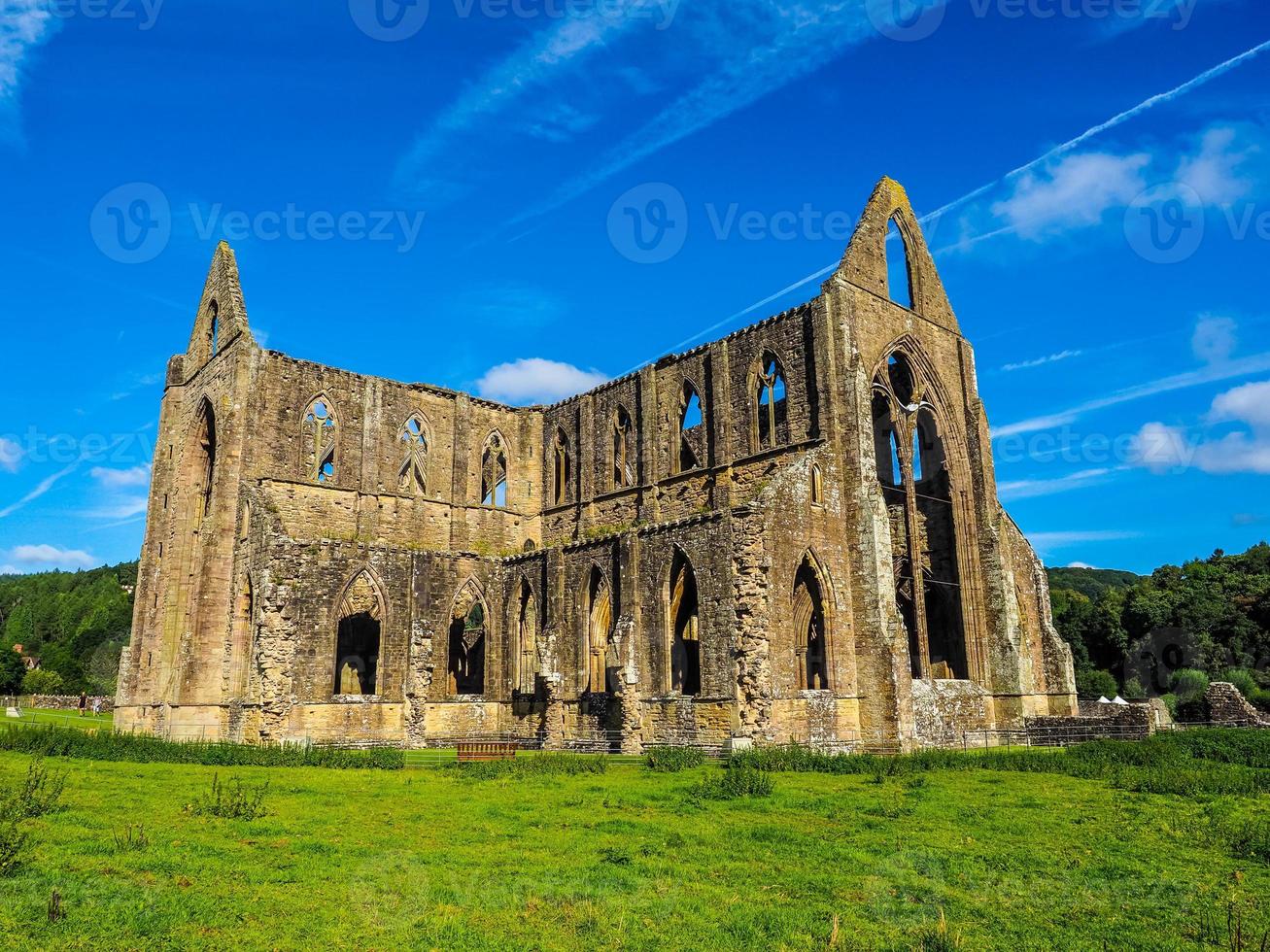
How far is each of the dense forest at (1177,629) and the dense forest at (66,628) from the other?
5656cm

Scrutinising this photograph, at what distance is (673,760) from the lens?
20.8 meters

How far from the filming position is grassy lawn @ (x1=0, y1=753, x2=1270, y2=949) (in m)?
7.62

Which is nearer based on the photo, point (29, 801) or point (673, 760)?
point (29, 801)

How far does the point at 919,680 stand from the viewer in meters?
26.7

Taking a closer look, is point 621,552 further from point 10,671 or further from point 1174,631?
point 10,671

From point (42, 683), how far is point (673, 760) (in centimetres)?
7687

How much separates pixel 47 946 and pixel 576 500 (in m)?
29.0

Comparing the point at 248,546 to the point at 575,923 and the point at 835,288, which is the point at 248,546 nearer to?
the point at 835,288

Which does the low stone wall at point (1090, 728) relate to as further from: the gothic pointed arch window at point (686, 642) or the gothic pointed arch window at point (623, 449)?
the gothic pointed arch window at point (623, 449)

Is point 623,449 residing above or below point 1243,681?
above

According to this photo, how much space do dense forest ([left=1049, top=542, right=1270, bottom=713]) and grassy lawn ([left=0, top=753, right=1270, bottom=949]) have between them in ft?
132

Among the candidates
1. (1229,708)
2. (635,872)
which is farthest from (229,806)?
(1229,708)

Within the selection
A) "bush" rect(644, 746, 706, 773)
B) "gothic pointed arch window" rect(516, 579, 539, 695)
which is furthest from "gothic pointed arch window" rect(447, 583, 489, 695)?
"bush" rect(644, 746, 706, 773)

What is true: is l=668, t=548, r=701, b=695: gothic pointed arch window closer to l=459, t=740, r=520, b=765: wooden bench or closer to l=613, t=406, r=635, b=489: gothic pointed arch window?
l=613, t=406, r=635, b=489: gothic pointed arch window
